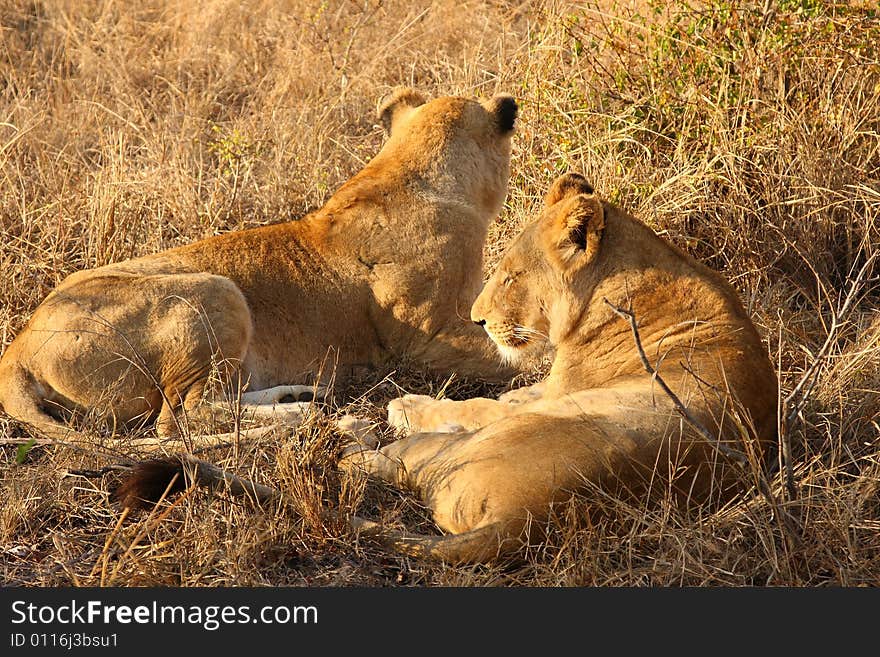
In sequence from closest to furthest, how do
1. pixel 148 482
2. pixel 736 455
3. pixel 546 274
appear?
pixel 736 455, pixel 148 482, pixel 546 274

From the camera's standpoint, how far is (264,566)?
3.56 m

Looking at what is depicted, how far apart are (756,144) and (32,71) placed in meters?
5.88

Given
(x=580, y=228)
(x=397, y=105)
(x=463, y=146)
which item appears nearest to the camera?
(x=580, y=228)

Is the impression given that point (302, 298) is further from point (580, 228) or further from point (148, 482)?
point (148, 482)

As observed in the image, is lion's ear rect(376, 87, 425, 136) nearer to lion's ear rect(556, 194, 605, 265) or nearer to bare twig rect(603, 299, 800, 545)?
lion's ear rect(556, 194, 605, 265)

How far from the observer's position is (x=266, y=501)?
12.1ft

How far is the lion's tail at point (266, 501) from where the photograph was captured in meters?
3.29

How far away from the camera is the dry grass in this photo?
347 centimetres

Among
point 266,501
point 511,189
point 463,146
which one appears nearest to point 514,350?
point 266,501

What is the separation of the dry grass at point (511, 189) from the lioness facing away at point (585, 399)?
0.35 feet

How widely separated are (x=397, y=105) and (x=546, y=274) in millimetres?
1779

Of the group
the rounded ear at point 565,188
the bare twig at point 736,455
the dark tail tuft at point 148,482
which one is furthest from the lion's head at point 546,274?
the dark tail tuft at point 148,482

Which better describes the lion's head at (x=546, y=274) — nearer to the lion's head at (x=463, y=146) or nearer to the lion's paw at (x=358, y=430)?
the lion's paw at (x=358, y=430)

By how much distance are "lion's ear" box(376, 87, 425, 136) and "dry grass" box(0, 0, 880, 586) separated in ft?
2.85
